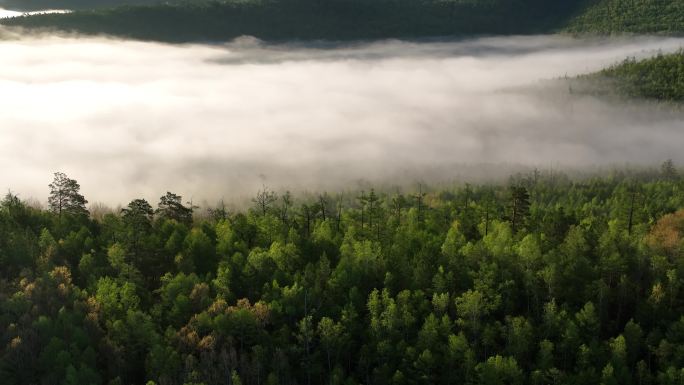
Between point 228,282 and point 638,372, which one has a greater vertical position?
point 228,282

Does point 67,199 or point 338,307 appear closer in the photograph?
point 338,307

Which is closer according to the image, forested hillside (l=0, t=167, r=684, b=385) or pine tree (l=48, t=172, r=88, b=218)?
forested hillside (l=0, t=167, r=684, b=385)

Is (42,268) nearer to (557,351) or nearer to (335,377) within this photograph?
(335,377)

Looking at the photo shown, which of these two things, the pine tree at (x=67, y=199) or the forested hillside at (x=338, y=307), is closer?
the forested hillside at (x=338, y=307)

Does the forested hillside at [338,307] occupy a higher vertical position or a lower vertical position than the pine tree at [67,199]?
lower

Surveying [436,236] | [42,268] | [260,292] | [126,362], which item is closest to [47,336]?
[126,362]

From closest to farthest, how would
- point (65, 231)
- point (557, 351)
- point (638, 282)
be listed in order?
1. point (557, 351)
2. point (638, 282)
3. point (65, 231)

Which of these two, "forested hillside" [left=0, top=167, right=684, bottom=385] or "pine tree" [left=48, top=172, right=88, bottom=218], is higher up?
"pine tree" [left=48, top=172, right=88, bottom=218]

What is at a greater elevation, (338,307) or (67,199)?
(67,199)
